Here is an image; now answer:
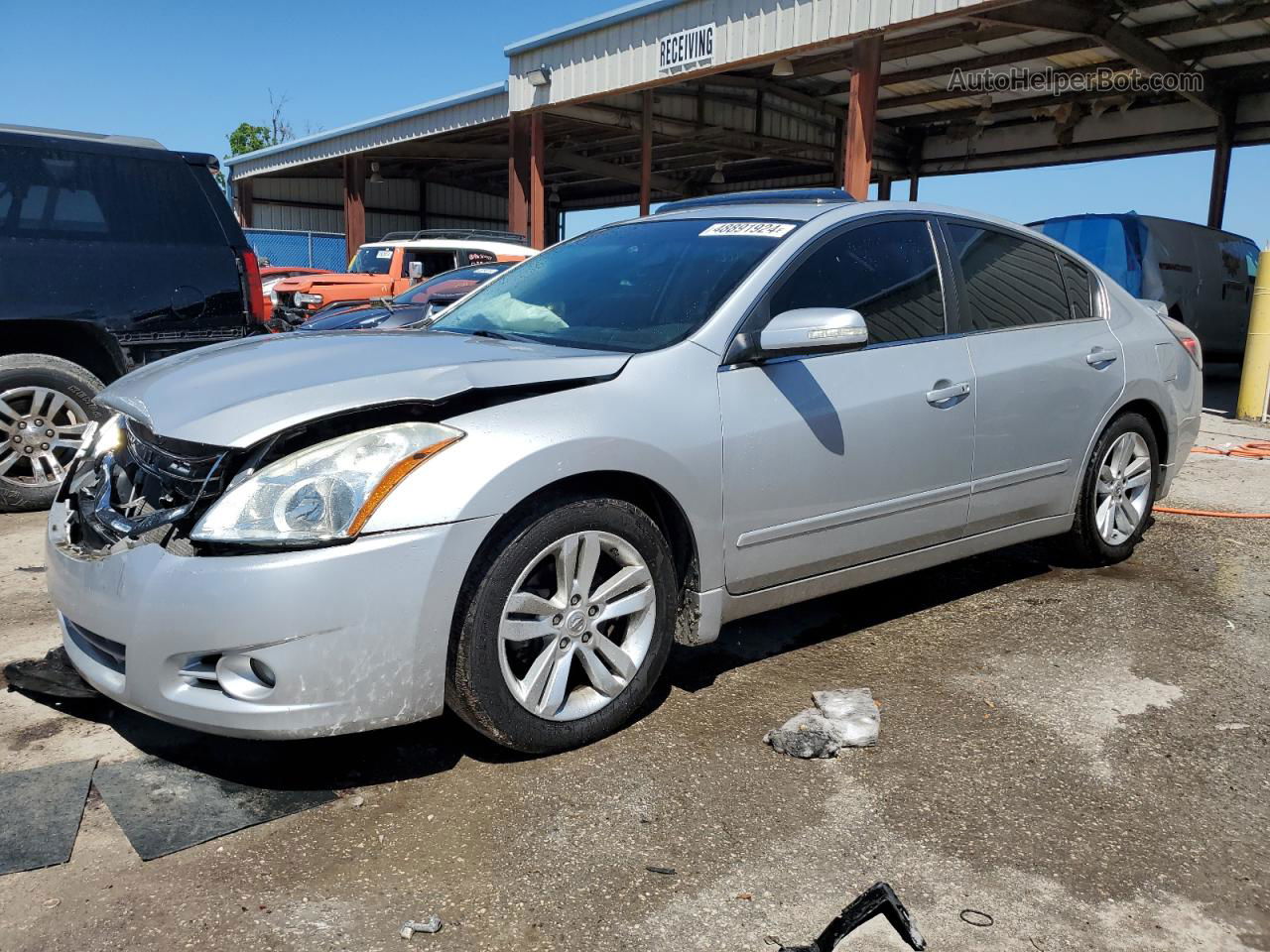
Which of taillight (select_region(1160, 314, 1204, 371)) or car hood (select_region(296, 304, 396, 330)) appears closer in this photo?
taillight (select_region(1160, 314, 1204, 371))

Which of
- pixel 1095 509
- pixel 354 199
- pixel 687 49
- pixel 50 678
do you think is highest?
pixel 687 49

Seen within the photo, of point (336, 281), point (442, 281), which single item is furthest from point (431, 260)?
point (442, 281)

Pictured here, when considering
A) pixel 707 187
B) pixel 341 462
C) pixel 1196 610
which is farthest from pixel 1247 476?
pixel 707 187

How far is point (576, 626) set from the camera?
2807mm

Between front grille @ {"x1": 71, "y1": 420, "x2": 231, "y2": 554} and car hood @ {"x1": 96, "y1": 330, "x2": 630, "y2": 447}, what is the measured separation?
64 mm

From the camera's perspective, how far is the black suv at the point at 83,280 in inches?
210

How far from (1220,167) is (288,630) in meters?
20.0

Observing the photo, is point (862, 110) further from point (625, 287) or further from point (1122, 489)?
point (625, 287)

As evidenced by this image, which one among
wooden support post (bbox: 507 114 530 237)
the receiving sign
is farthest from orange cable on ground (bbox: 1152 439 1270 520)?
wooden support post (bbox: 507 114 530 237)

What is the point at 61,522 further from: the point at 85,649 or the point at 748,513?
the point at 748,513

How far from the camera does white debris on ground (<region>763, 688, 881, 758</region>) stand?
2936 millimetres

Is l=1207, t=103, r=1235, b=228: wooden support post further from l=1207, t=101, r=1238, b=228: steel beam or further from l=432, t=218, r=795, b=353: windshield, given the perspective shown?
l=432, t=218, r=795, b=353: windshield

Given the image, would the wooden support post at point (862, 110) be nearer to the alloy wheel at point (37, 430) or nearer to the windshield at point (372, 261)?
the windshield at point (372, 261)

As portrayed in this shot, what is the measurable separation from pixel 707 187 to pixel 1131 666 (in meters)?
28.6
